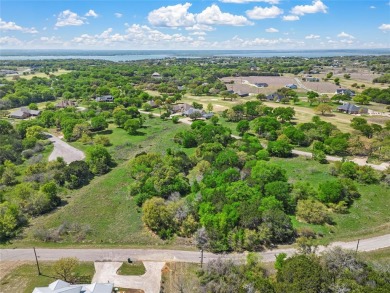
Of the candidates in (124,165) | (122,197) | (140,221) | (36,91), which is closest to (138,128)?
(124,165)

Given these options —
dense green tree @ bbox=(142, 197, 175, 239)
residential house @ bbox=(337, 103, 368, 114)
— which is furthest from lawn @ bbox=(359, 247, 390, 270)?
residential house @ bbox=(337, 103, 368, 114)

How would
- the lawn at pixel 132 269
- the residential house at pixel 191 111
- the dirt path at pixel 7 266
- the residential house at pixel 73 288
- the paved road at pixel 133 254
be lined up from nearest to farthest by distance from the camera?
the residential house at pixel 73 288, the lawn at pixel 132 269, the dirt path at pixel 7 266, the paved road at pixel 133 254, the residential house at pixel 191 111

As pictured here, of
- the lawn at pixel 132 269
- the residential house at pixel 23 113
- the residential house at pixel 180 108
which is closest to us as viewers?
the lawn at pixel 132 269

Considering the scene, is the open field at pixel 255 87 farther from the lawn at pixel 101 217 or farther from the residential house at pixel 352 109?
the lawn at pixel 101 217

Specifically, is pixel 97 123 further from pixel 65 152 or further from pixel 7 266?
pixel 7 266

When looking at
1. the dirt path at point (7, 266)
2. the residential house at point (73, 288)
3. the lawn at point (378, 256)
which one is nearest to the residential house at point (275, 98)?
the lawn at point (378, 256)

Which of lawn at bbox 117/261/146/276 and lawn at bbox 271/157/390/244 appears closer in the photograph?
lawn at bbox 117/261/146/276

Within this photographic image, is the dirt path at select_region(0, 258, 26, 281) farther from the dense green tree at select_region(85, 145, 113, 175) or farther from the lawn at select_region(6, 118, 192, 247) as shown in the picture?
the dense green tree at select_region(85, 145, 113, 175)
